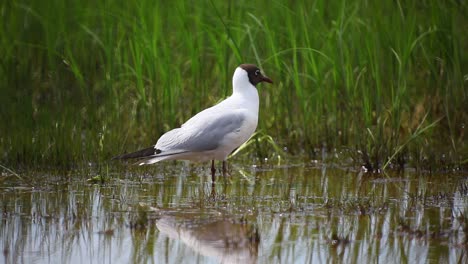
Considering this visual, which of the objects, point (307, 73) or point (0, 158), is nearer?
point (0, 158)

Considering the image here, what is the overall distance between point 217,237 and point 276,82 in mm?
4174

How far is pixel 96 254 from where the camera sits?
17.8ft

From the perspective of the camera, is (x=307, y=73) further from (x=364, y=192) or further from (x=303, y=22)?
(x=364, y=192)

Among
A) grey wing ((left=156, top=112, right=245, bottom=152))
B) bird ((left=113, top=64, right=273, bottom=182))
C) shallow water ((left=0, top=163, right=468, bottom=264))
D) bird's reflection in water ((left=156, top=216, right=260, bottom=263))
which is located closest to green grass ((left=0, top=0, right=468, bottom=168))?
shallow water ((left=0, top=163, right=468, bottom=264))

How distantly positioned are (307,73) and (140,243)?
12.4ft

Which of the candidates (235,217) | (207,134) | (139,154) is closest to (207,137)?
(207,134)

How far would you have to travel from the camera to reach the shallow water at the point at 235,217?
5.45 metres

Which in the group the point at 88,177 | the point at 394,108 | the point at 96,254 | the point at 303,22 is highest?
the point at 303,22

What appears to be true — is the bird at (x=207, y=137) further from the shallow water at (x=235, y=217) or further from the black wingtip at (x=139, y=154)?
the shallow water at (x=235, y=217)

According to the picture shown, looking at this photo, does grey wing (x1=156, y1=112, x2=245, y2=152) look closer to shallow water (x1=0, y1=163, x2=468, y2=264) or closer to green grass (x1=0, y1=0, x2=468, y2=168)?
shallow water (x1=0, y1=163, x2=468, y2=264)

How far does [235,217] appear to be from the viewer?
6.34m

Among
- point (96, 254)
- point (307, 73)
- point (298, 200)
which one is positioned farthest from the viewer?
point (307, 73)

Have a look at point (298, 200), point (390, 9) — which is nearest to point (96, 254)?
point (298, 200)

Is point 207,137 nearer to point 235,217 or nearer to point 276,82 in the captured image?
point 235,217
